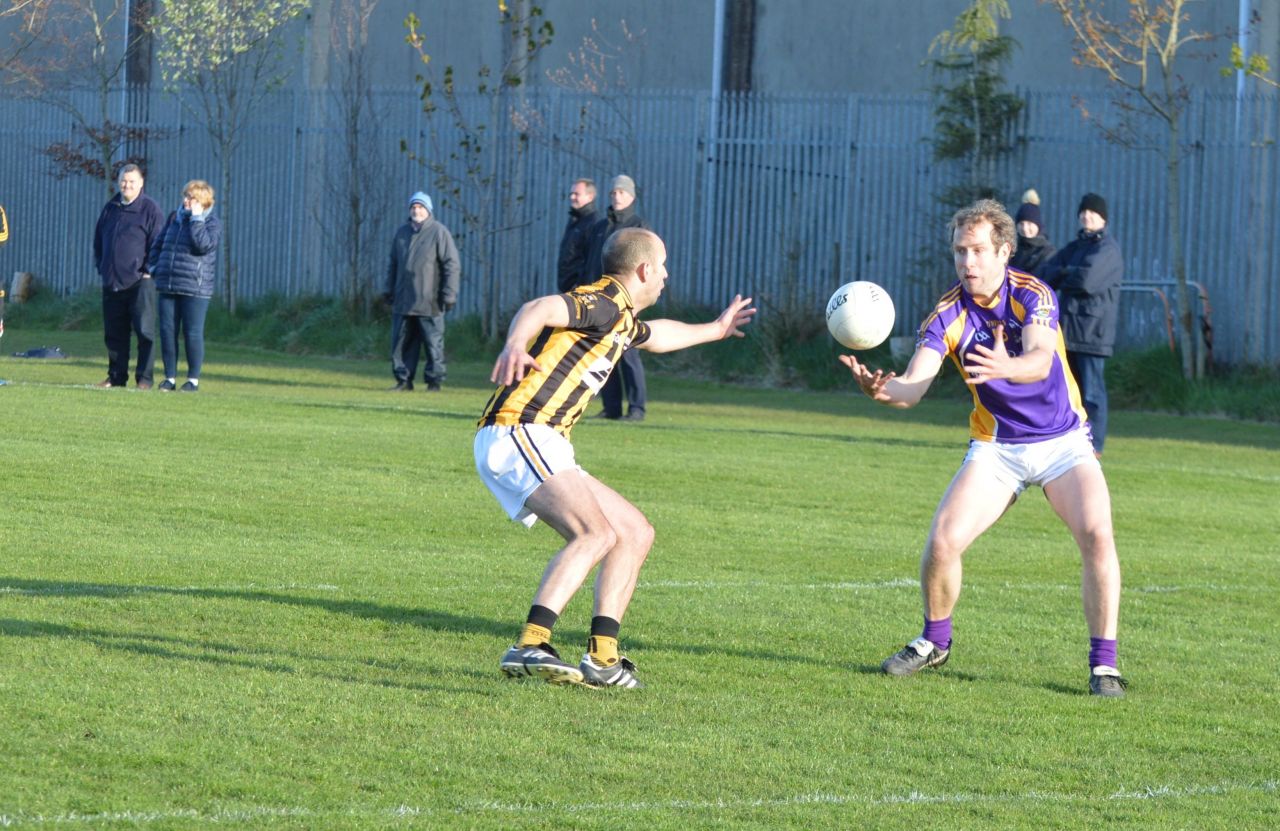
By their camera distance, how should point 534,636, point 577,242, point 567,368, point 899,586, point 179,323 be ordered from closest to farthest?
1. point 534,636
2. point 567,368
3. point 899,586
4. point 577,242
5. point 179,323

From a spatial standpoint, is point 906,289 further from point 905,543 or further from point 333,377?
point 905,543

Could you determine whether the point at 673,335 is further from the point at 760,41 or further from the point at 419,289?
→ the point at 760,41

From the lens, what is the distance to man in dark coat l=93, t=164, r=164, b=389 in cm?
1822

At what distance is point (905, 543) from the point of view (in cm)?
1138

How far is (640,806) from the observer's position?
5.30 m

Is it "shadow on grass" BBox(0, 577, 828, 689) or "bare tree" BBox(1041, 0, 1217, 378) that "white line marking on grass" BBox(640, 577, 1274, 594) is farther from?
"bare tree" BBox(1041, 0, 1217, 378)

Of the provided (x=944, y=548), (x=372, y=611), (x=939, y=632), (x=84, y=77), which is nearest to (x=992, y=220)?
(x=944, y=548)

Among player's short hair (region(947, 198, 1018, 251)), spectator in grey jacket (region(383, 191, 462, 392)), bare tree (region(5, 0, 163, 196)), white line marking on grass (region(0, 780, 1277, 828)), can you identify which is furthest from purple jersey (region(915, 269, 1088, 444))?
bare tree (region(5, 0, 163, 196))

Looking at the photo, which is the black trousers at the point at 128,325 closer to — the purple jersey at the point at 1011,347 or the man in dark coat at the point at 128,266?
the man in dark coat at the point at 128,266

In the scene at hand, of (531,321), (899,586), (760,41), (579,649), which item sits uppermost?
(760,41)

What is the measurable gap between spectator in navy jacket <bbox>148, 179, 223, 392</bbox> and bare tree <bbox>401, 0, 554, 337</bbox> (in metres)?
10.1

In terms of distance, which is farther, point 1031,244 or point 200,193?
point 200,193

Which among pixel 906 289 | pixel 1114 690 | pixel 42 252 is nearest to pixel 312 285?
pixel 42 252

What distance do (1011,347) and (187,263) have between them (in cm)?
1191
